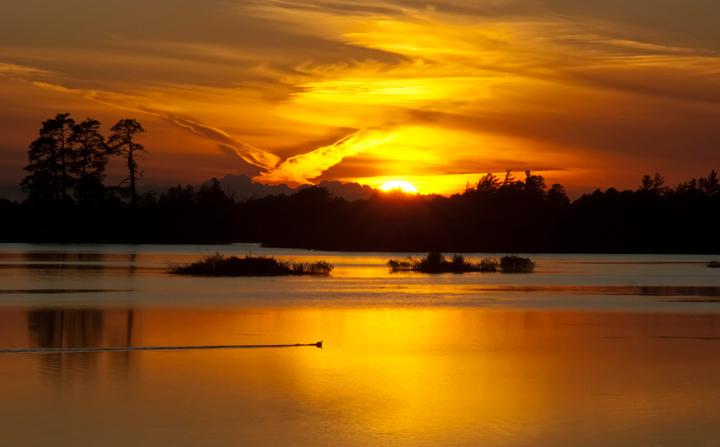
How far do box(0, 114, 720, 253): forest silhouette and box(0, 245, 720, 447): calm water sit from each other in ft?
230

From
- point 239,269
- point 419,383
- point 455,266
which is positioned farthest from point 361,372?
point 455,266

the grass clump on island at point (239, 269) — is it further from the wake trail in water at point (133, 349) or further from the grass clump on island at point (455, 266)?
the wake trail in water at point (133, 349)

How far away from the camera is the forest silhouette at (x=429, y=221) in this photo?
102 m

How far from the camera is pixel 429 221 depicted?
110750 millimetres

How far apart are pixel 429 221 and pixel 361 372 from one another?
3711 inches

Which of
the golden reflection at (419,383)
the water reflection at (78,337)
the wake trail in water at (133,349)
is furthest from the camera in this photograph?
the wake trail in water at (133,349)

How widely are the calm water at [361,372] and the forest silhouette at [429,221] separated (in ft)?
230

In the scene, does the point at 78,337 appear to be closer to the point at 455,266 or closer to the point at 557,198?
the point at 455,266

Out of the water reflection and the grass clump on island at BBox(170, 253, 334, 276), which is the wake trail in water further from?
the grass clump on island at BBox(170, 253, 334, 276)

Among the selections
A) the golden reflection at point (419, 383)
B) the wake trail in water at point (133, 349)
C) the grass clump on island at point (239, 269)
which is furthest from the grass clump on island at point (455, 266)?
the wake trail in water at point (133, 349)

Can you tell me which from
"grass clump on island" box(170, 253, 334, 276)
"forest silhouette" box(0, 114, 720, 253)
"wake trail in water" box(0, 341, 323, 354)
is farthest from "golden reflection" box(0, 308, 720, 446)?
"forest silhouette" box(0, 114, 720, 253)

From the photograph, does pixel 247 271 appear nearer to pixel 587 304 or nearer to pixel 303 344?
pixel 587 304

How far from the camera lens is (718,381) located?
636 inches

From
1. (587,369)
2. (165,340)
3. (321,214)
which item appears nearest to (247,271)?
(165,340)
